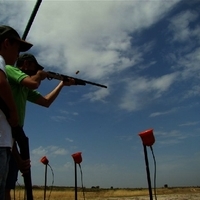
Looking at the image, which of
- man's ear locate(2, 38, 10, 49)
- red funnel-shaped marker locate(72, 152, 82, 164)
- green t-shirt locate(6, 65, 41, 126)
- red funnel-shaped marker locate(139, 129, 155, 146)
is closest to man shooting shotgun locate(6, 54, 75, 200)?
green t-shirt locate(6, 65, 41, 126)

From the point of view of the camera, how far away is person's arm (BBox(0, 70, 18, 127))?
239 cm

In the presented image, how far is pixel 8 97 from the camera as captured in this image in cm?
246

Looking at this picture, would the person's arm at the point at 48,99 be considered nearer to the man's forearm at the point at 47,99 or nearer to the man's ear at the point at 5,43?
the man's forearm at the point at 47,99

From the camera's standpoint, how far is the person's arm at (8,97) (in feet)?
7.83

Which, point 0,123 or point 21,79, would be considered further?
point 21,79

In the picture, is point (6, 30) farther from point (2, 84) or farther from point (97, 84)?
point (97, 84)

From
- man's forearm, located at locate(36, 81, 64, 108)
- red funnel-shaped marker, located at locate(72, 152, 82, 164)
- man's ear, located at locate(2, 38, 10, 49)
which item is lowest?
red funnel-shaped marker, located at locate(72, 152, 82, 164)

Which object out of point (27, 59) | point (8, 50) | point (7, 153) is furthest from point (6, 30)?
point (7, 153)

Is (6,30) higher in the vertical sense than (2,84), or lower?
higher

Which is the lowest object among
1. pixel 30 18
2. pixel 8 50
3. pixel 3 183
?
pixel 3 183

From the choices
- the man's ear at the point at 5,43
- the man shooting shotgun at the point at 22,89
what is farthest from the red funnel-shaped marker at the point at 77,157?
the man's ear at the point at 5,43

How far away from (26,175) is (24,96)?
2.80ft

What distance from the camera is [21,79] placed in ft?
9.66

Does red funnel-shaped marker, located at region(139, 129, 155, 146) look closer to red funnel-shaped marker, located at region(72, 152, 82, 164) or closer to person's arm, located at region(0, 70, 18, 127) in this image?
person's arm, located at region(0, 70, 18, 127)
